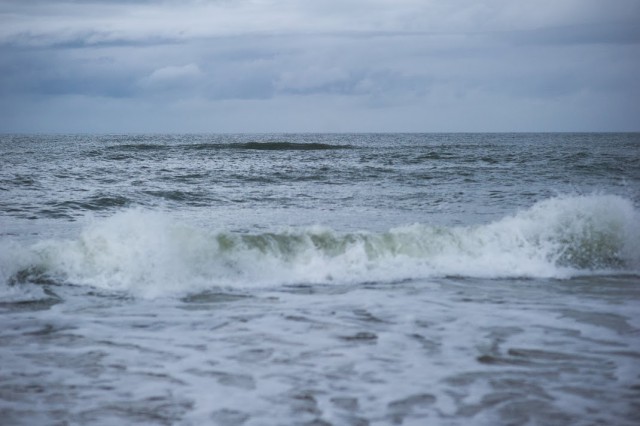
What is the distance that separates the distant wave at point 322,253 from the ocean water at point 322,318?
0.10 ft

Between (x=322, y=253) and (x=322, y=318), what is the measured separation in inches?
123

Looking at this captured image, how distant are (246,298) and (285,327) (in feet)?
4.60

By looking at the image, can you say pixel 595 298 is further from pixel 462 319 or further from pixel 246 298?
pixel 246 298

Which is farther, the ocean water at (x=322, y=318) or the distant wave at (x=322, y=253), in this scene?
the distant wave at (x=322, y=253)

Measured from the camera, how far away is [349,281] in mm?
8320

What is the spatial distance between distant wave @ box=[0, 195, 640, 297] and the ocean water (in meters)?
0.03

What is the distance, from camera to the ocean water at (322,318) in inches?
165

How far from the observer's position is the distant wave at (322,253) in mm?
8148

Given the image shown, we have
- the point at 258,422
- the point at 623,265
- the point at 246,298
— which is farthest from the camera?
the point at 623,265

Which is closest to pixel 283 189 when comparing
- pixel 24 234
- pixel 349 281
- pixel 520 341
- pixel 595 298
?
pixel 24 234

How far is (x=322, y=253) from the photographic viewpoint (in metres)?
9.45

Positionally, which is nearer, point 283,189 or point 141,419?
point 141,419

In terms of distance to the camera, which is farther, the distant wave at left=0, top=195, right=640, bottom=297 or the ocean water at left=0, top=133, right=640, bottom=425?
the distant wave at left=0, top=195, right=640, bottom=297

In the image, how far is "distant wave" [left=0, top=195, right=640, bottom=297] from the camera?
8.15 m
